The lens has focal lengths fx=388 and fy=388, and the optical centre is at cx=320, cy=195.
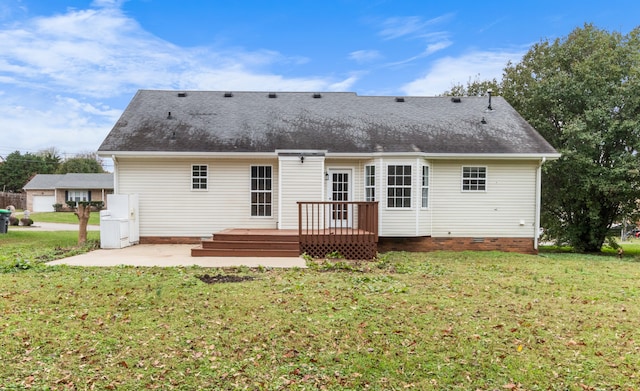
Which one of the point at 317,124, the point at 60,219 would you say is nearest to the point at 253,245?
the point at 317,124

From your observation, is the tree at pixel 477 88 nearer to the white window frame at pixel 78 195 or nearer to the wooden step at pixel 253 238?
the wooden step at pixel 253 238

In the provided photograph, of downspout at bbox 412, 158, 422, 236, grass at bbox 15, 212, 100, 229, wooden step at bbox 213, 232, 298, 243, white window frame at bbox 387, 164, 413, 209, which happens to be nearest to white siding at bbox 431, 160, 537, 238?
downspout at bbox 412, 158, 422, 236

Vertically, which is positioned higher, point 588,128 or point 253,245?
point 588,128

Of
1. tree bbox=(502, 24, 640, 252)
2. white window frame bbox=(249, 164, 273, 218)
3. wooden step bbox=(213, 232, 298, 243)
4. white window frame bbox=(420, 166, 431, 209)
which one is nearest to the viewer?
wooden step bbox=(213, 232, 298, 243)

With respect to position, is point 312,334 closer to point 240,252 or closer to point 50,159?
point 240,252

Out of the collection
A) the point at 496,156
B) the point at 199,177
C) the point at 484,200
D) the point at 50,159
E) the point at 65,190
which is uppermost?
the point at 50,159

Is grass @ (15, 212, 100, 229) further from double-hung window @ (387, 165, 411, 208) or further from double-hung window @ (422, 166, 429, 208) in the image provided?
double-hung window @ (422, 166, 429, 208)

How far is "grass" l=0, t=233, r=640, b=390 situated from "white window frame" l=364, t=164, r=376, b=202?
16.9 ft

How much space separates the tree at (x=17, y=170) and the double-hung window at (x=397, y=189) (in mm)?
57366

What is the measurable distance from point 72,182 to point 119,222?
36.3 m

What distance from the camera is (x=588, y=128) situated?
14.7 m

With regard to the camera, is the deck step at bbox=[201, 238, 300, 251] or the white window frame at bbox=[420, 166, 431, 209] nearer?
the deck step at bbox=[201, 238, 300, 251]

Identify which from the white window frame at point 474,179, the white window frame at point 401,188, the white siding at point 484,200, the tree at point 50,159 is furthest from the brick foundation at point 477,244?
the tree at point 50,159

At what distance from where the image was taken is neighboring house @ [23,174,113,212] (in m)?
40.9
